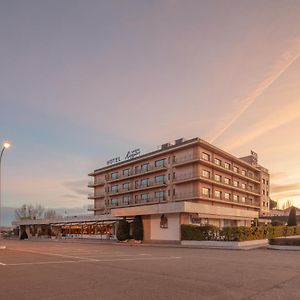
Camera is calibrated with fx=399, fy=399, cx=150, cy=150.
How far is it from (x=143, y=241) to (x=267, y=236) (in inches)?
583

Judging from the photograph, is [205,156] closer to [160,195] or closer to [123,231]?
[160,195]

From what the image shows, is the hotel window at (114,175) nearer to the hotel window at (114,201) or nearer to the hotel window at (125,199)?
the hotel window at (114,201)

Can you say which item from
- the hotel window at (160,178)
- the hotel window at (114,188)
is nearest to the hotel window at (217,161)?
the hotel window at (160,178)

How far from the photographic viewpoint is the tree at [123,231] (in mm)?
52031

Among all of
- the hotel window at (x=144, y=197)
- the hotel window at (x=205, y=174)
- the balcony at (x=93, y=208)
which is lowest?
the balcony at (x=93, y=208)

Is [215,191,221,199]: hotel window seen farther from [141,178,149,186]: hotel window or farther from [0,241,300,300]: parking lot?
[0,241,300,300]: parking lot

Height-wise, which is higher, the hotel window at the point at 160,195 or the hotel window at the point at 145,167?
the hotel window at the point at 145,167

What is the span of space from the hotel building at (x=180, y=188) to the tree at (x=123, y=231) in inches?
43.0

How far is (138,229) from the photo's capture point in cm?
4981

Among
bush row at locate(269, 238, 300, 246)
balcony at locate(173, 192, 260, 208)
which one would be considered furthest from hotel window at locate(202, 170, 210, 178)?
bush row at locate(269, 238, 300, 246)

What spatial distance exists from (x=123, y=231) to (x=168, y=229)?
26.5 feet

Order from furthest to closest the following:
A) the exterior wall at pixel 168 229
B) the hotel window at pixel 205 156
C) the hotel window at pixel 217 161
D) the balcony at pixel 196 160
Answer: the hotel window at pixel 217 161 < the hotel window at pixel 205 156 < the balcony at pixel 196 160 < the exterior wall at pixel 168 229

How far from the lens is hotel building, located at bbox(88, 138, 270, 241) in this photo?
48250 millimetres

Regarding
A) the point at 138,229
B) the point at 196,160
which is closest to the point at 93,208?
the point at 196,160
